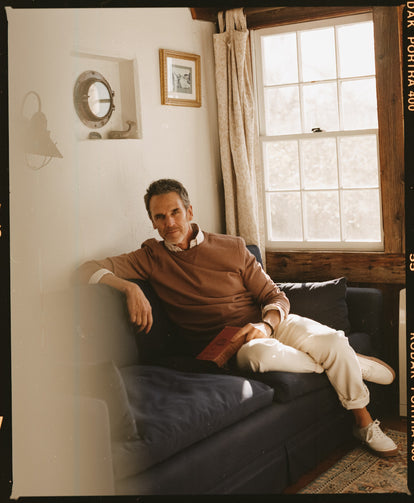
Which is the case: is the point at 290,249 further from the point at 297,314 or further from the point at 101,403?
the point at 101,403

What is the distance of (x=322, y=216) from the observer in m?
3.04

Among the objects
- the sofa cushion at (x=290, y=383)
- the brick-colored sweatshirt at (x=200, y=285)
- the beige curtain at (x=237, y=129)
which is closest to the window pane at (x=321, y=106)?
the beige curtain at (x=237, y=129)

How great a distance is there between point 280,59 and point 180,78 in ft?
2.01

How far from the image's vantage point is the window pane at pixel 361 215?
115 inches

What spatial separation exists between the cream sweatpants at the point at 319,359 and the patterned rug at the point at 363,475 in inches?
7.9

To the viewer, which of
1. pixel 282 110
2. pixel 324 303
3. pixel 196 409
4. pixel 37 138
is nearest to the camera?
pixel 196 409

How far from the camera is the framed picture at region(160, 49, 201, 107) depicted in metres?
2.69

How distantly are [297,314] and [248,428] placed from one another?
2.79 feet

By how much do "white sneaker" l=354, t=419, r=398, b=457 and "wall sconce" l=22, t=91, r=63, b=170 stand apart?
5.26 ft

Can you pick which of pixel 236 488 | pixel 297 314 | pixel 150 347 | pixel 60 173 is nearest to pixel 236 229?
pixel 297 314

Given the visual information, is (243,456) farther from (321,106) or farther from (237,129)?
(321,106)

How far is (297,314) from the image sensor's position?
2715mm

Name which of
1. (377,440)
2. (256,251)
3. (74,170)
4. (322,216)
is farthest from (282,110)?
(377,440)

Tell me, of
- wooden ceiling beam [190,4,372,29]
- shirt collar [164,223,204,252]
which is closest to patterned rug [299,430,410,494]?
shirt collar [164,223,204,252]
